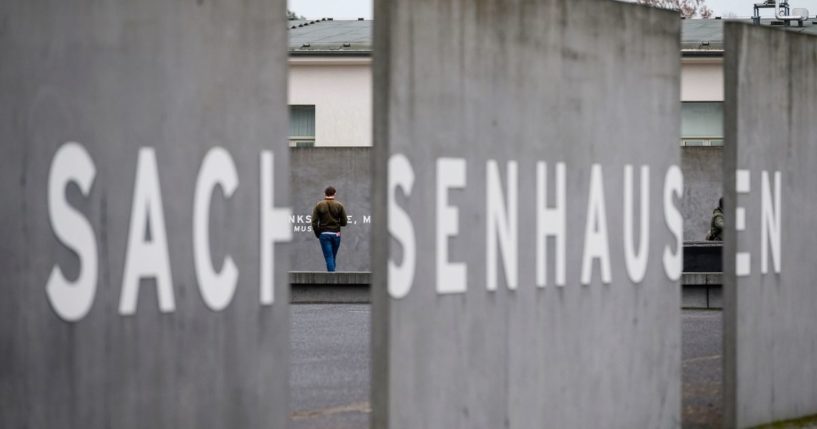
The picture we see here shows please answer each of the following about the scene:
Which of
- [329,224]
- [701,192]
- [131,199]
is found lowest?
[329,224]

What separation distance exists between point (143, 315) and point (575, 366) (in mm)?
3025

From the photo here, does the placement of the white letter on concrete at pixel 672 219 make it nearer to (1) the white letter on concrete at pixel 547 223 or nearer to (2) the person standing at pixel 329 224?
(1) the white letter on concrete at pixel 547 223

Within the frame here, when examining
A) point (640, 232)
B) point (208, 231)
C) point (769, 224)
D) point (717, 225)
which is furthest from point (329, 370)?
point (717, 225)

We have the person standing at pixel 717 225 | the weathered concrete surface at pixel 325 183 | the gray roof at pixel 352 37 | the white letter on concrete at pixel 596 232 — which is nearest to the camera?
the white letter on concrete at pixel 596 232

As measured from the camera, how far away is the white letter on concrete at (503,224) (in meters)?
7.38

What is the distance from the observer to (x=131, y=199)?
5562mm

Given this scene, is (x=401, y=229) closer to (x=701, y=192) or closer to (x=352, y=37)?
(x=701, y=192)

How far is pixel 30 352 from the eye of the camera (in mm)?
5309

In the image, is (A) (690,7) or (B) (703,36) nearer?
(B) (703,36)

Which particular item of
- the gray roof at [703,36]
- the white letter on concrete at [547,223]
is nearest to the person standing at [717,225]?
the gray roof at [703,36]

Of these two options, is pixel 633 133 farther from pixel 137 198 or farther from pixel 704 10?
pixel 704 10

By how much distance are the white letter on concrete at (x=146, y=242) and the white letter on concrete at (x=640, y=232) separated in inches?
132

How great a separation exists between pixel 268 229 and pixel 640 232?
2.99 metres

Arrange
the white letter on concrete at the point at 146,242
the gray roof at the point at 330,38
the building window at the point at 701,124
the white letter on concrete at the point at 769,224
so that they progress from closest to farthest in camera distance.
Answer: the white letter on concrete at the point at 146,242, the white letter on concrete at the point at 769,224, the building window at the point at 701,124, the gray roof at the point at 330,38
